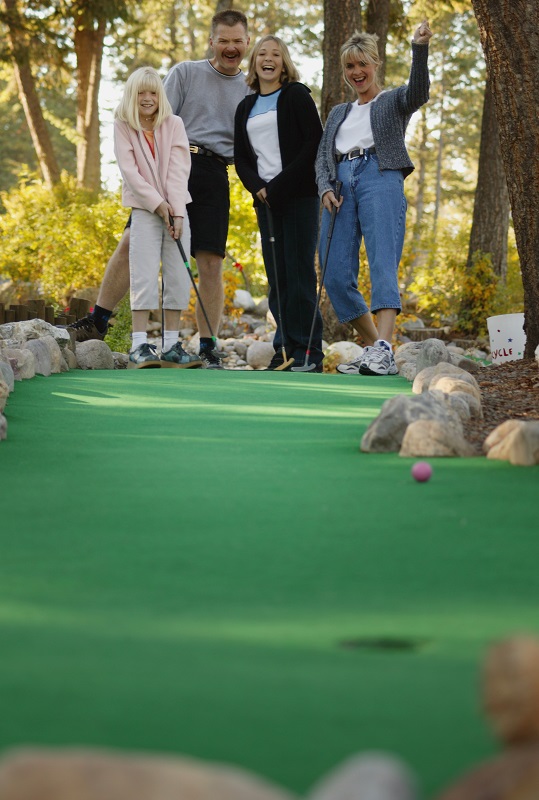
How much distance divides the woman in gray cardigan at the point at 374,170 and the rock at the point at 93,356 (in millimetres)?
1659

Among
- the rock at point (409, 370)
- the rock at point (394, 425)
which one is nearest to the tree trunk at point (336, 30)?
the rock at point (409, 370)

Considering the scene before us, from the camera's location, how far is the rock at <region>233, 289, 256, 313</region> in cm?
1602

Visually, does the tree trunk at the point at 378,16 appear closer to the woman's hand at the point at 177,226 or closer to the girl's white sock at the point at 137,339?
the woman's hand at the point at 177,226

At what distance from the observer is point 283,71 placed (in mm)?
6789

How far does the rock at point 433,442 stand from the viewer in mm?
3326

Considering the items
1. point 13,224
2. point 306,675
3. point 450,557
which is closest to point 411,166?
point 450,557

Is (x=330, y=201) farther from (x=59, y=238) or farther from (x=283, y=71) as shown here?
(x=59, y=238)

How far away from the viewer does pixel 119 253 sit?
6969 millimetres

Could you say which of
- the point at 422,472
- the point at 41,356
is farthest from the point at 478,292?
the point at 422,472

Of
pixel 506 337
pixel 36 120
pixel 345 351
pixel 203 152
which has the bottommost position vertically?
pixel 345 351

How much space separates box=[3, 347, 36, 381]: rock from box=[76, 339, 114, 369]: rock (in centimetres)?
118

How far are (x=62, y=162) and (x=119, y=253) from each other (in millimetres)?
31197

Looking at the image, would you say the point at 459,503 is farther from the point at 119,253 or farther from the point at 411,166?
the point at 119,253

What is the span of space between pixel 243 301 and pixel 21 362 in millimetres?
10468
